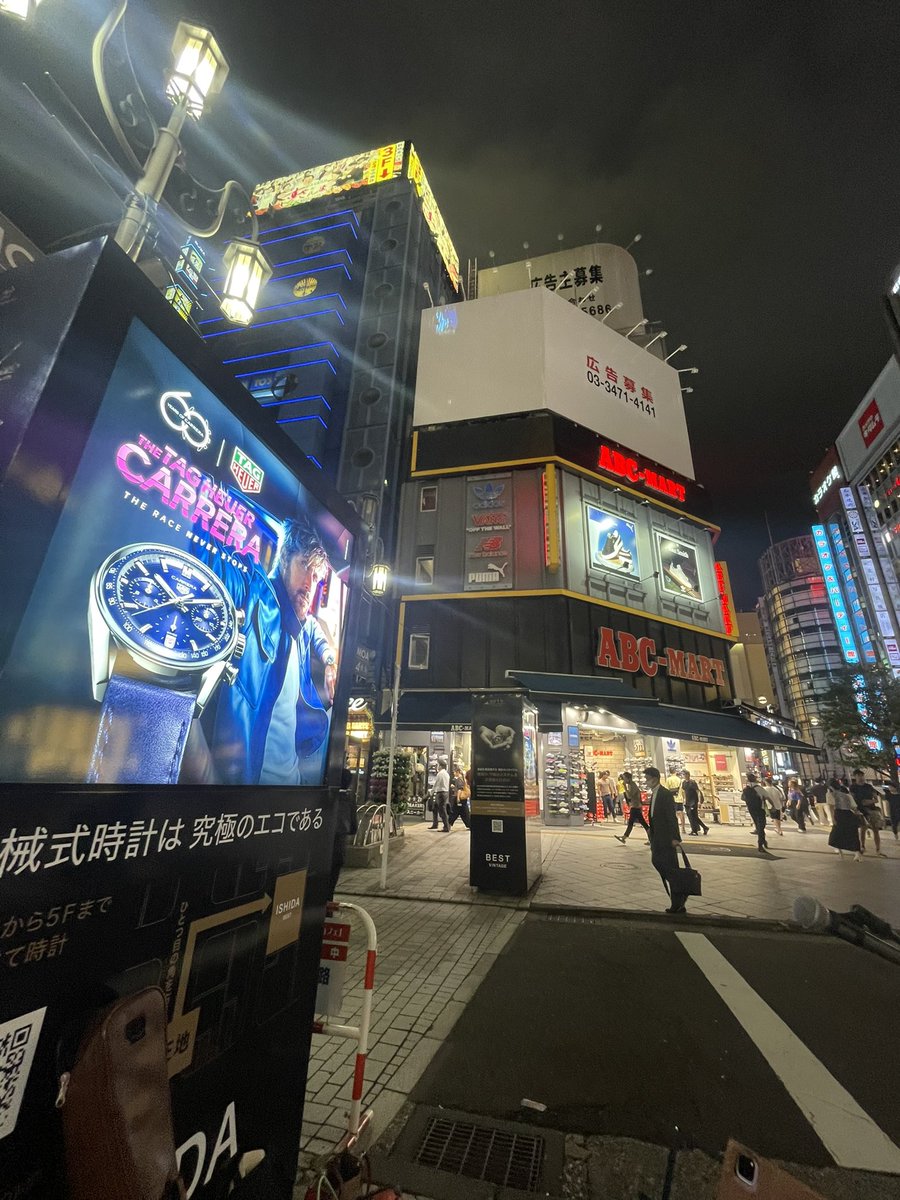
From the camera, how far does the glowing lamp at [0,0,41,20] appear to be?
110 inches

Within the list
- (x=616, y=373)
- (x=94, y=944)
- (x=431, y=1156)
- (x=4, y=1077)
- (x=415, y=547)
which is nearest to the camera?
(x=4, y=1077)

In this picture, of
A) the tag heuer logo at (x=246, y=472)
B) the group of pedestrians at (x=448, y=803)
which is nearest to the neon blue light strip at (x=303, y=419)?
the group of pedestrians at (x=448, y=803)

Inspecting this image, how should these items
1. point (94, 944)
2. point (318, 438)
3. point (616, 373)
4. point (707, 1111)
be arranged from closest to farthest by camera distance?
1. point (94, 944)
2. point (707, 1111)
3. point (616, 373)
4. point (318, 438)

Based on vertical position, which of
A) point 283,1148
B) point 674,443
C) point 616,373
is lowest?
point 283,1148

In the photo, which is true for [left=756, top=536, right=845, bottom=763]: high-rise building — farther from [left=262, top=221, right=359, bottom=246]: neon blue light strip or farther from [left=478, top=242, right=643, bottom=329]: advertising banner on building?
[left=262, top=221, right=359, bottom=246]: neon blue light strip

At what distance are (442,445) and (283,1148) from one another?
733 inches

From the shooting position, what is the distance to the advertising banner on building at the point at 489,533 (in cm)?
1666

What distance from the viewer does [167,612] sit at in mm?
1693

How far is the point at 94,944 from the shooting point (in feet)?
4.45

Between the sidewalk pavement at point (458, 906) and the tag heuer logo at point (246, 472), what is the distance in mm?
3373

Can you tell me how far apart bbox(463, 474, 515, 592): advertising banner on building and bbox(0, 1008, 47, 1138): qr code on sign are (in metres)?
15.5

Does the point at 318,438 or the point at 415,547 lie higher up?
the point at 318,438

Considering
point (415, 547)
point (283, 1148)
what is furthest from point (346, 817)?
point (415, 547)

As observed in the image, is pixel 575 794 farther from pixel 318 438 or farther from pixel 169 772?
pixel 318 438
